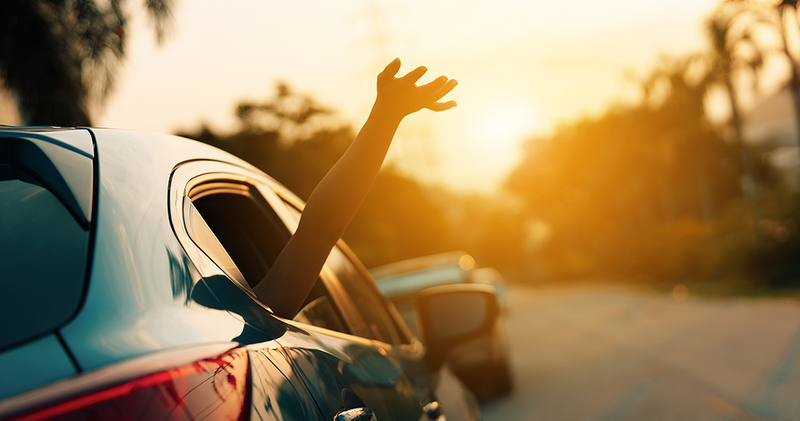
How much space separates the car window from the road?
5498 millimetres

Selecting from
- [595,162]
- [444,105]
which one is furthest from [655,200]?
[444,105]

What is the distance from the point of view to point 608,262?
5528 cm

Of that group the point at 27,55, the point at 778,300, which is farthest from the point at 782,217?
the point at 27,55

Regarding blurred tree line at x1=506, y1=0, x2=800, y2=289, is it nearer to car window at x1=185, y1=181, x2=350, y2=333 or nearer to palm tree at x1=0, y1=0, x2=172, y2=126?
palm tree at x1=0, y1=0, x2=172, y2=126

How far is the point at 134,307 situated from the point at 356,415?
1.71 ft

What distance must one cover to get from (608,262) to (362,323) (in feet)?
181

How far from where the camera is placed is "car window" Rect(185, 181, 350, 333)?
191cm

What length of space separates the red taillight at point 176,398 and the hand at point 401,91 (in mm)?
818

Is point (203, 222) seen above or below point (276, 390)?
above

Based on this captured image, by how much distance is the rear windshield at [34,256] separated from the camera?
946 mm

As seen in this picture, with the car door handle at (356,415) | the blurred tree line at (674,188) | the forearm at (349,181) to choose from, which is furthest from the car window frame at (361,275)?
the blurred tree line at (674,188)

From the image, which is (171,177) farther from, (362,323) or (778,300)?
(778,300)

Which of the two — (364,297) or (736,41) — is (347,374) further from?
(736,41)

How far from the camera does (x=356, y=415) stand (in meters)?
1.35
